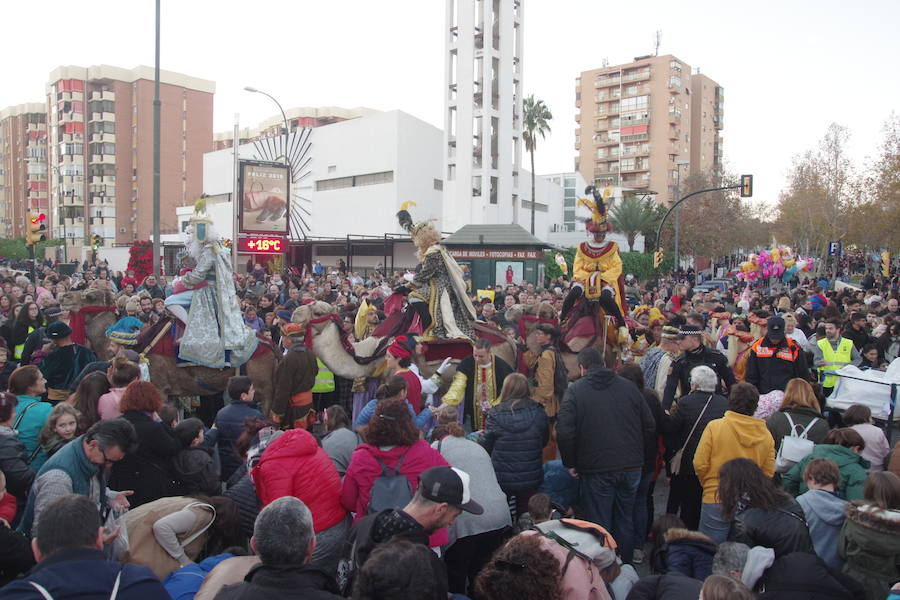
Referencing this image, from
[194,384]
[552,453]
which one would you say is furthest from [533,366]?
[194,384]

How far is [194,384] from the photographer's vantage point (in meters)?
8.40

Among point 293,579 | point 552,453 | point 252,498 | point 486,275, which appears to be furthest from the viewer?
point 486,275

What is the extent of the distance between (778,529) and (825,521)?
65 centimetres

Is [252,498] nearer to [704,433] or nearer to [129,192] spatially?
[704,433]

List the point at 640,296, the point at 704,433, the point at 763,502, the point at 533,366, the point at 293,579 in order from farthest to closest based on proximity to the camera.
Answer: the point at 640,296
the point at 533,366
the point at 704,433
the point at 763,502
the point at 293,579

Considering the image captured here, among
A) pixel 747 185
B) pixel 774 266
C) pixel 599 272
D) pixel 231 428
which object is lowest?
pixel 231 428

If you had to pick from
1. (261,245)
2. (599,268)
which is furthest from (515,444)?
(261,245)

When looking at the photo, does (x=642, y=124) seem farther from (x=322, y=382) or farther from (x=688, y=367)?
(x=688, y=367)

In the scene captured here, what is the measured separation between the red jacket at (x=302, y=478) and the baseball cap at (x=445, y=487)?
1.08 m

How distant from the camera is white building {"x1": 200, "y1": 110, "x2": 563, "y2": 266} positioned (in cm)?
4453

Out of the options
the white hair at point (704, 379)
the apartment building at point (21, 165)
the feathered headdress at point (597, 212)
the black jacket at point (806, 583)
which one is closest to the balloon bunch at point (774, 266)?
the feathered headdress at point (597, 212)

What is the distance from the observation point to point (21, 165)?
8425 centimetres

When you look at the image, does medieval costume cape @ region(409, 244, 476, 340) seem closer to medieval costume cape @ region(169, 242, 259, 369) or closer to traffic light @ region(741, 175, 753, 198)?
medieval costume cape @ region(169, 242, 259, 369)

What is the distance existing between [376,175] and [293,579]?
44.3 metres
